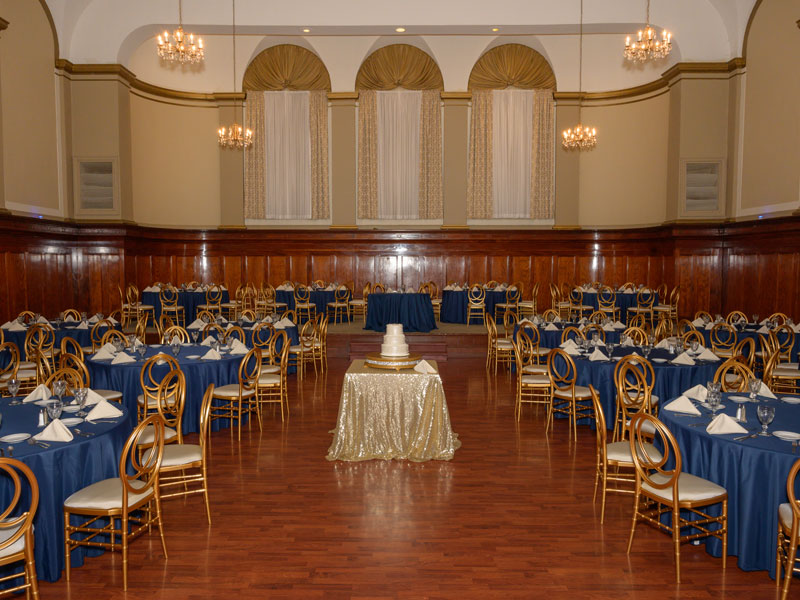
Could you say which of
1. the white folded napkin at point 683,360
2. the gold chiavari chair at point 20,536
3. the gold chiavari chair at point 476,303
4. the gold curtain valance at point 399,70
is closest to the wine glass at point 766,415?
the white folded napkin at point 683,360

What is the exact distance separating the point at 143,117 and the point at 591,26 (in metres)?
10.8

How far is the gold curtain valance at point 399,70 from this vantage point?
15352 mm

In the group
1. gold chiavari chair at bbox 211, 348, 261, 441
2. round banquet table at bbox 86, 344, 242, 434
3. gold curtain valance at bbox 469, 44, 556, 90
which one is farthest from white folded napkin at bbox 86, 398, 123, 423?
gold curtain valance at bbox 469, 44, 556, 90

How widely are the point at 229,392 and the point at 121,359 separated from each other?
1.10 metres

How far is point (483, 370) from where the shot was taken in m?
9.52

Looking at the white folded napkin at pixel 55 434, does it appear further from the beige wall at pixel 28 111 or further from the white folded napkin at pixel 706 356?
the beige wall at pixel 28 111

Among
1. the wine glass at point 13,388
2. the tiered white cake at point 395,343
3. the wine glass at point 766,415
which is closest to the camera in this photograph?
the wine glass at point 766,415

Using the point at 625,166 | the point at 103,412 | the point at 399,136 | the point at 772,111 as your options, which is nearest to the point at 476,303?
the point at 399,136

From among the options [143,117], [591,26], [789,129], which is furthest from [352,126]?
[789,129]

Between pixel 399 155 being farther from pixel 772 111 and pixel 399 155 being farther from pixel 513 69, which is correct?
pixel 772 111

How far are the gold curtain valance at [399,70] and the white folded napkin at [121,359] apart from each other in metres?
11.3

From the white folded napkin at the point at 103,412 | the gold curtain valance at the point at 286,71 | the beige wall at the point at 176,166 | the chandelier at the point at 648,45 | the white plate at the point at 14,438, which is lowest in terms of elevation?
the white plate at the point at 14,438

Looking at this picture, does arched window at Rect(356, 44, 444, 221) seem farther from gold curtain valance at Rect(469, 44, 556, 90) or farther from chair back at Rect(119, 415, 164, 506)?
chair back at Rect(119, 415, 164, 506)

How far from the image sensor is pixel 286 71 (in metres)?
15.4
